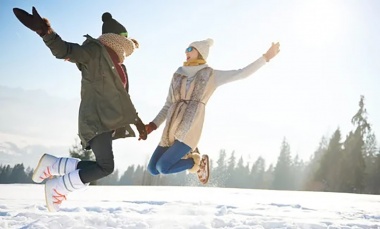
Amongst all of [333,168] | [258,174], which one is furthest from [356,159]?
[258,174]

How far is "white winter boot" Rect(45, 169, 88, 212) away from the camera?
372cm

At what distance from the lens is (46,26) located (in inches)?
122

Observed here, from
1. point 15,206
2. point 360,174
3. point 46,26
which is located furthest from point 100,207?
point 360,174

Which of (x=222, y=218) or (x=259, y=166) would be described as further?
(x=259, y=166)

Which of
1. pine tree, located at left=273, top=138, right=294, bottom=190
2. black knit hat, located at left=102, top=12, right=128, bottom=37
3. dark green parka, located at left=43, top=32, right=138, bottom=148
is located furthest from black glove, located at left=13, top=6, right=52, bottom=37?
pine tree, located at left=273, top=138, right=294, bottom=190

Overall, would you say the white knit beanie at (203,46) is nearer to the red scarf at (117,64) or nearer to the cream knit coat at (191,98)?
the cream knit coat at (191,98)

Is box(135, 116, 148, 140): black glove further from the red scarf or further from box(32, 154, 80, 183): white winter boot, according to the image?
box(32, 154, 80, 183): white winter boot

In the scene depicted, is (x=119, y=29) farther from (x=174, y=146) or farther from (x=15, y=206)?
(x=15, y=206)

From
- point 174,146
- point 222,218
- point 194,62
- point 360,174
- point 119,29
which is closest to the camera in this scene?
point 119,29

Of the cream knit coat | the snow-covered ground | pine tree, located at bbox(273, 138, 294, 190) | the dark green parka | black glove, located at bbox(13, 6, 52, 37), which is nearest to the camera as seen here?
black glove, located at bbox(13, 6, 52, 37)

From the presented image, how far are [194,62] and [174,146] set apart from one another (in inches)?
46.7

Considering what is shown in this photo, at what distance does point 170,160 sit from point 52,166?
1380mm

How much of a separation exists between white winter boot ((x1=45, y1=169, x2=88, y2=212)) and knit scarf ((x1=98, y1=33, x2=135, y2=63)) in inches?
55.1

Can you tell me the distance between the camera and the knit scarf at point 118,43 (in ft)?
12.5
